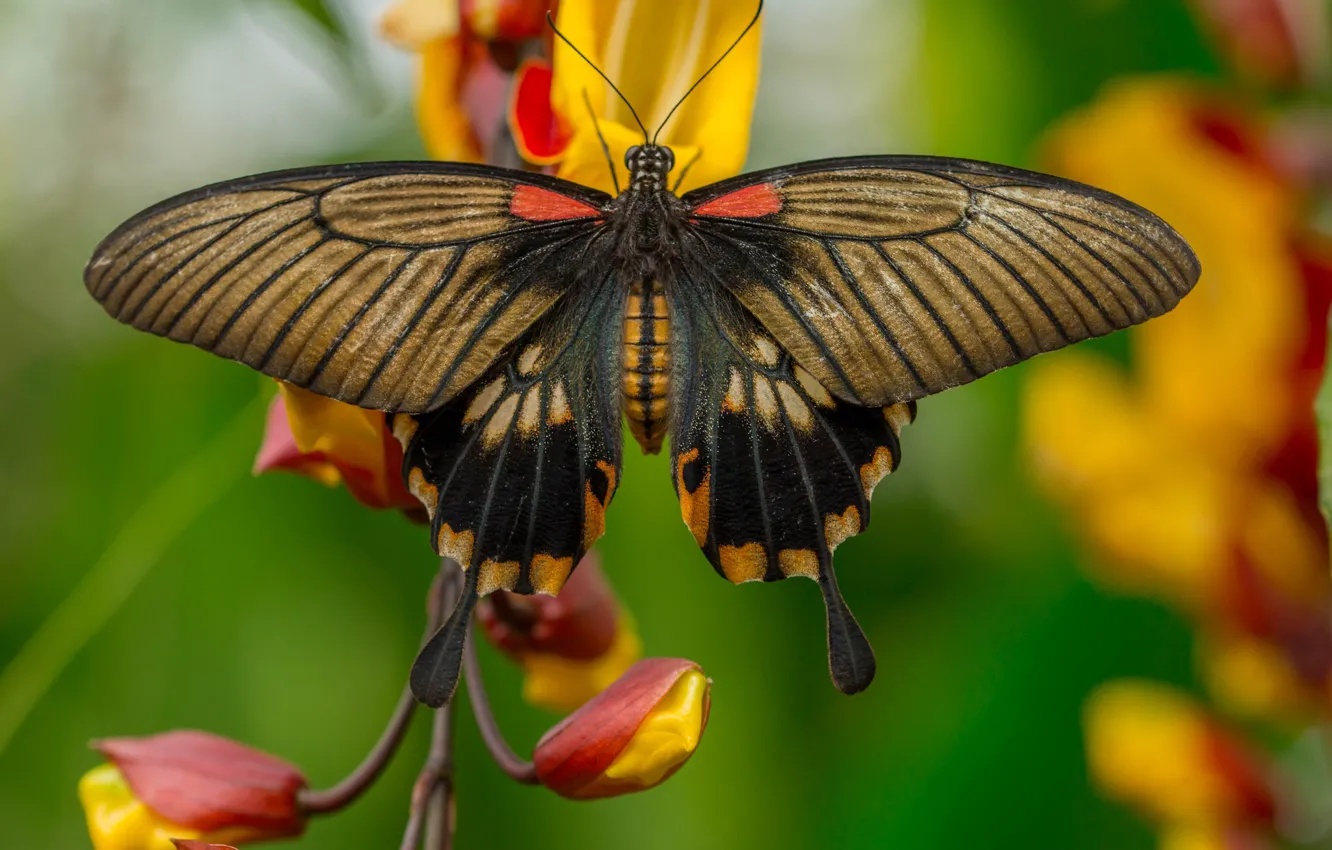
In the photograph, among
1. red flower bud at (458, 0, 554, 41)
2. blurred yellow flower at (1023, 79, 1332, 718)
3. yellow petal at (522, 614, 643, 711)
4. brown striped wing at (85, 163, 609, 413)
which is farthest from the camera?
blurred yellow flower at (1023, 79, 1332, 718)

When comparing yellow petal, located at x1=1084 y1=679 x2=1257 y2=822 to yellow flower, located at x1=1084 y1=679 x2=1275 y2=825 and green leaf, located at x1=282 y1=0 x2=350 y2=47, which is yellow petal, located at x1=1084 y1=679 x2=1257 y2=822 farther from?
green leaf, located at x1=282 y1=0 x2=350 y2=47

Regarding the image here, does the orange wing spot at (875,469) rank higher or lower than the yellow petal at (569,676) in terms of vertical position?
higher

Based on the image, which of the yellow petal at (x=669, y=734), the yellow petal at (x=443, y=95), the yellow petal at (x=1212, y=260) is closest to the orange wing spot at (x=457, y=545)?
the yellow petal at (x=669, y=734)

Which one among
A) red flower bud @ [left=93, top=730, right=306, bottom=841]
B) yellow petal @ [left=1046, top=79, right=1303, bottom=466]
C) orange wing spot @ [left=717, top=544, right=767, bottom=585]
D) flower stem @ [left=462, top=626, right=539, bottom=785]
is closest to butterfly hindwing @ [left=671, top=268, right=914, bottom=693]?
orange wing spot @ [left=717, top=544, right=767, bottom=585]

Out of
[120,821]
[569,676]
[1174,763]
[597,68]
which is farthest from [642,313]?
[1174,763]

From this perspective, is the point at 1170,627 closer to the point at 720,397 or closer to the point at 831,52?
the point at 720,397

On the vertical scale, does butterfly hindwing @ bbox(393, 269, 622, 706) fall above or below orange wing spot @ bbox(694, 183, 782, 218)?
below

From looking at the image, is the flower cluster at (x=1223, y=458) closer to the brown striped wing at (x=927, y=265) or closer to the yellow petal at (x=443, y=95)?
the brown striped wing at (x=927, y=265)

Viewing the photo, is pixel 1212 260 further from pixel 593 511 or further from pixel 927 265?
pixel 593 511
